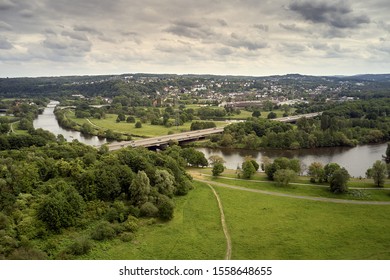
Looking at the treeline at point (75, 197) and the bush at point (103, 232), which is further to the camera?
the bush at point (103, 232)

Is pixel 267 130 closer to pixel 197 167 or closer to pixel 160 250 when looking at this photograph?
pixel 197 167

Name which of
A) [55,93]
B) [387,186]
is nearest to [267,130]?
[387,186]

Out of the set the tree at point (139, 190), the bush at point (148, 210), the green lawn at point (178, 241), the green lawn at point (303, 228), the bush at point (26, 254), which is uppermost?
the tree at point (139, 190)

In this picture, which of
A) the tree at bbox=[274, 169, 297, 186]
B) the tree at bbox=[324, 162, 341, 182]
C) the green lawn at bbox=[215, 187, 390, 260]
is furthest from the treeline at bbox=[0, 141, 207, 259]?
the tree at bbox=[324, 162, 341, 182]

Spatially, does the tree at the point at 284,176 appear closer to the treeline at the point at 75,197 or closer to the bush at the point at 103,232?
the treeline at the point at 75,197

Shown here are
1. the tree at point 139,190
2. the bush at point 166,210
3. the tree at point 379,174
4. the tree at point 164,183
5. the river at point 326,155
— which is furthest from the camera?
the river at point 326,155

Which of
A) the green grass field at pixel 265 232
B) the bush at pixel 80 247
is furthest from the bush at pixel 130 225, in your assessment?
the bush at pixel 80 247

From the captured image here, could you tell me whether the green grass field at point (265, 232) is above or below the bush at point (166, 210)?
below
